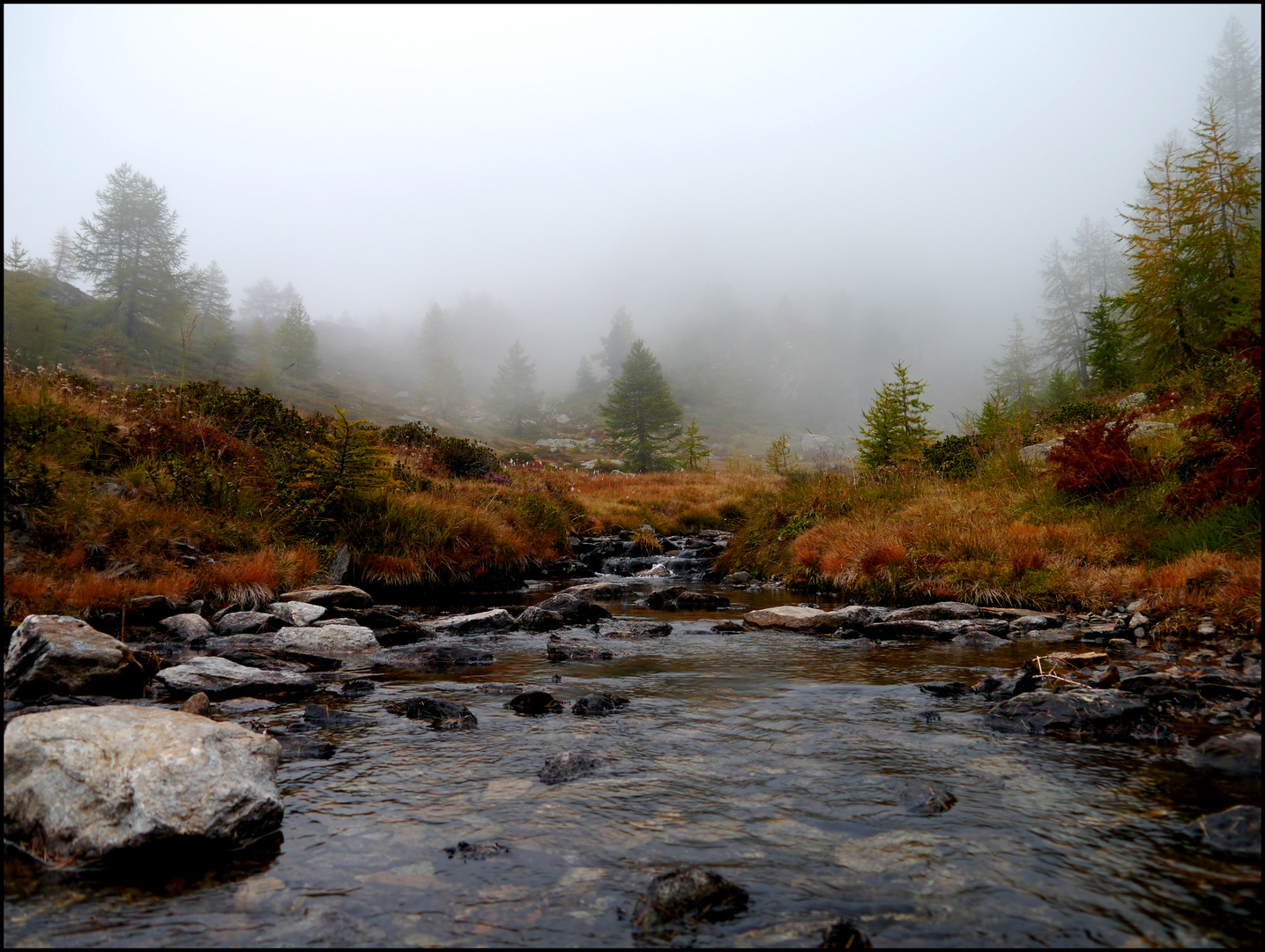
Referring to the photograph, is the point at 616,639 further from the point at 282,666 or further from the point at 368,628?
the point at 282,666

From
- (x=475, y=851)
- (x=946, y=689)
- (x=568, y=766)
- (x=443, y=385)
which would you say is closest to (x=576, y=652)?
(x=568, y=766)

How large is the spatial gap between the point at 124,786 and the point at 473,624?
6101 millimetres

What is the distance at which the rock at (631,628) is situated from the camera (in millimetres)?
8732

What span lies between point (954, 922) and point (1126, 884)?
2.73 feet

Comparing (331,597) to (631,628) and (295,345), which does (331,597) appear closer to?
(631,628)

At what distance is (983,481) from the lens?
44.5 ft

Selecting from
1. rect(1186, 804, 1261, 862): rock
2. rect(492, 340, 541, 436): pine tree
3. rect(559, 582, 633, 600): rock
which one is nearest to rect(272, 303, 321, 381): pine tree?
rect(492, 340, 541, 436): pine tree

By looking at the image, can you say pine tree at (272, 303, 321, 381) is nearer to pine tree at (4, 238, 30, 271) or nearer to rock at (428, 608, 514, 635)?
pine tree at (4, 238, 30, 271)

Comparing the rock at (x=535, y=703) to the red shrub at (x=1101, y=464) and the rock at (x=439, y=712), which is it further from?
the red shrub at (x=1101, y=464)

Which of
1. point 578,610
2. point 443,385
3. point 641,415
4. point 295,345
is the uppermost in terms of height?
point 295,345

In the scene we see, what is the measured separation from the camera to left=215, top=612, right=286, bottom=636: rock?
7.55 meters

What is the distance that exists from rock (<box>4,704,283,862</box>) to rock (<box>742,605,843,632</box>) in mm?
6955

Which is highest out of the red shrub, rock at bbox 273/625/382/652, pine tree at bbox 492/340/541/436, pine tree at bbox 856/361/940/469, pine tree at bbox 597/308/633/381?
pine tree at bbox 597/308/633/381

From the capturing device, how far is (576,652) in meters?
7.45
